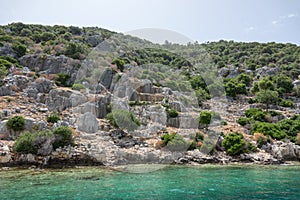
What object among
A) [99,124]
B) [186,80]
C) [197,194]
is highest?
[186,80]

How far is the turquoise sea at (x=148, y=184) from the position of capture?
1319 cm

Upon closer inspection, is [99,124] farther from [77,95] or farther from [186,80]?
[186,80]

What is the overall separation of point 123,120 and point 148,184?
53.7 feet

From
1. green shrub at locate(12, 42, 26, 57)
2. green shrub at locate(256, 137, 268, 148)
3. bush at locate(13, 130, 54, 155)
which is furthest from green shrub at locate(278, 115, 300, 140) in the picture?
green shrub at locate(12, 42, 26, 57)

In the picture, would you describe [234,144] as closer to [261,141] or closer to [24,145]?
[261,141]

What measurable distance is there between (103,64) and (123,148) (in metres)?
23.6

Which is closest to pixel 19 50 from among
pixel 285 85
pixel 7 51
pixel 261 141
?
pixel 7 51

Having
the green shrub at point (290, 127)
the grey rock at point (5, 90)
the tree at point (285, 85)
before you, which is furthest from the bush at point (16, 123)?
the tree at point (285, 85)

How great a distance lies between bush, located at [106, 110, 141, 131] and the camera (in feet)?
102

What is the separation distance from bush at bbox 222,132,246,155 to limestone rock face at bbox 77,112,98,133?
611 inches

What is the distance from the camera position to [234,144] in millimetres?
28797

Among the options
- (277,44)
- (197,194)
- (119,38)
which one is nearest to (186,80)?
(119,38)

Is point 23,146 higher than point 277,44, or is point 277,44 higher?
point 277,44

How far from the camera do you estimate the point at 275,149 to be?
29.2 meters
